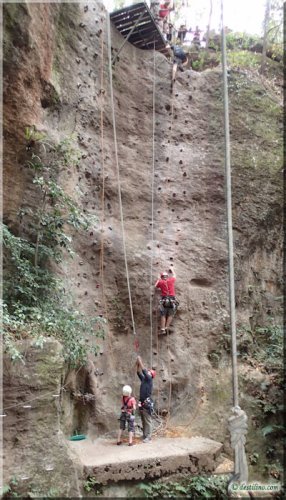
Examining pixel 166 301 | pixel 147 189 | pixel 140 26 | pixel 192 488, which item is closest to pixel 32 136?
pixel 147 189

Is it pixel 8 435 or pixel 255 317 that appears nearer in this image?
pixel 8 435

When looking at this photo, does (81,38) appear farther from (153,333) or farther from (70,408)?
(70,408)

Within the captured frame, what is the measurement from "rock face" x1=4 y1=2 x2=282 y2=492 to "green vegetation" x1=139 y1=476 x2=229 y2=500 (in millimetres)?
1214

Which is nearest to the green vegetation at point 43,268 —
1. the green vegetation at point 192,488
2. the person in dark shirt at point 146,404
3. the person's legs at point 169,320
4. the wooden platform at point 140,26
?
the person in dark shirt at point 146,404

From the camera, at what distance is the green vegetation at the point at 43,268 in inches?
237

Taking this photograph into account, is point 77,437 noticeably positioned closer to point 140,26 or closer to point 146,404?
point 146,404

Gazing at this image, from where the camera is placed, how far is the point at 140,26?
A: 406 inches

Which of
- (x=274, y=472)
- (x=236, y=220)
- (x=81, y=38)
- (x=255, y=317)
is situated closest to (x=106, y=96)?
(x=81, y=38)

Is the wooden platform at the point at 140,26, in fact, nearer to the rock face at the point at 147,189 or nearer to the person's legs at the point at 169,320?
the rock face at the point at 147,189

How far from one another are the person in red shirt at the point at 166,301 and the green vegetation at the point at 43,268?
1.42 meters

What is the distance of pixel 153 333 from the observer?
28.3 feet

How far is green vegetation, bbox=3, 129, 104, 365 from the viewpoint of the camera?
19.7 feet

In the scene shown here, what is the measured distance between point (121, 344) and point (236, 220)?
382cm

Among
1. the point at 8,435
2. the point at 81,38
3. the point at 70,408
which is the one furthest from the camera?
the point at 81,38
